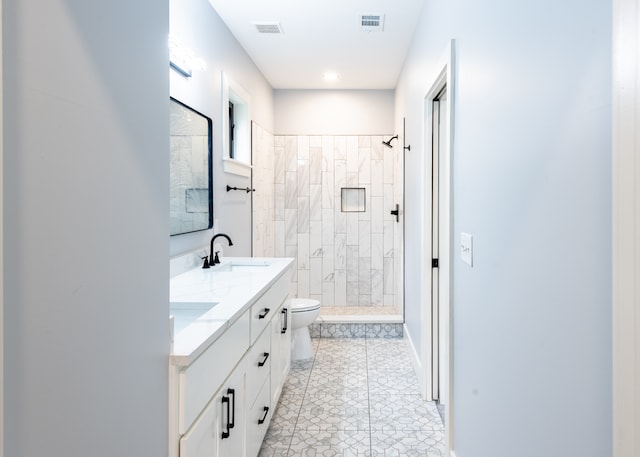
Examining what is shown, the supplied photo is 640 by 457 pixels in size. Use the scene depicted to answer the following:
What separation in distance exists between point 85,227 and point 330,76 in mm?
3931

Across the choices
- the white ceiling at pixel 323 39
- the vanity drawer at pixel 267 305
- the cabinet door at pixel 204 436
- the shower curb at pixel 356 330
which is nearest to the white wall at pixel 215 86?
the white ceiling at pixel 323 39

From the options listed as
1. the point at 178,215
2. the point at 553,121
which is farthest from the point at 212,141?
the point at 553,121

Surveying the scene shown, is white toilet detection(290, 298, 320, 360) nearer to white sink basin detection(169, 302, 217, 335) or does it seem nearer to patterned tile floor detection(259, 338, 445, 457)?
patterned tile floor detection(259, 338, 445, 457)

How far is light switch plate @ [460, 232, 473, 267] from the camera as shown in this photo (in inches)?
Result: 63.9

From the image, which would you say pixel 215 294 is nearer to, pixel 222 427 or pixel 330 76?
pixel 222 427

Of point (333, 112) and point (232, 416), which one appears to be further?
point (333, 112)

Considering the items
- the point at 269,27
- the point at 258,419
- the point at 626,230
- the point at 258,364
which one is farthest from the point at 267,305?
the point at 269,27

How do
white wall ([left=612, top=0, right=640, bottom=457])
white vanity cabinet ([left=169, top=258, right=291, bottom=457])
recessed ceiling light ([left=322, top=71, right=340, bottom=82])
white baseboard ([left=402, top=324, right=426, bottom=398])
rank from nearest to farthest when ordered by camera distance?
1. white wall ([left=612, top=0, right=640, bottom=457])
2. white vanity cabinet ([left=169, top=258, right=291, bottom=457])
3. white baseboard ([left=402, top=324, right=426, bottom=398])
4. recessed ceiling light ([left=322, top=71, right=340, bottom=82])

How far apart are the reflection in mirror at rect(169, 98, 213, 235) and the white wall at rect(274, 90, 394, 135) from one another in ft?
7.17

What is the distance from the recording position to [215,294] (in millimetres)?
1811

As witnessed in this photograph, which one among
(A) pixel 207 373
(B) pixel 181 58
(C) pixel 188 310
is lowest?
(A) pixel 207 373

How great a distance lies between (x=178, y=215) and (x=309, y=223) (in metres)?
2.63

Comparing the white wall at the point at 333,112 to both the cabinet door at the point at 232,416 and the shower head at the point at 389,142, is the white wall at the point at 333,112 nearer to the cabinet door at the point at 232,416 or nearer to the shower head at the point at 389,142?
the shower head at the point at 389,142

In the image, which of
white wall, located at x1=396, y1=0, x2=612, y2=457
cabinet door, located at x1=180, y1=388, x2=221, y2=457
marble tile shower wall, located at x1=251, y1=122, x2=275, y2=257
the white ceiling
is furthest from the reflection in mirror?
white wall, located at x1=396, y1=0, x2=612, y2=457
